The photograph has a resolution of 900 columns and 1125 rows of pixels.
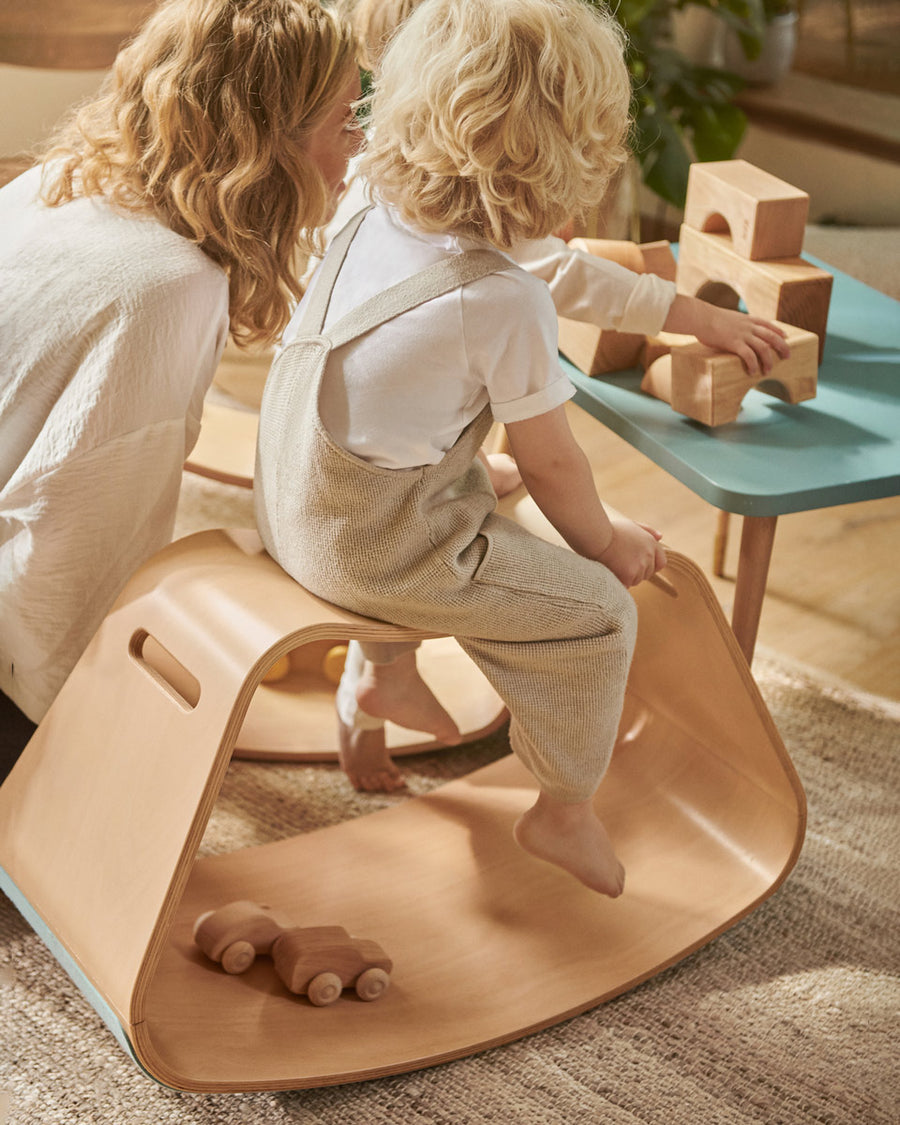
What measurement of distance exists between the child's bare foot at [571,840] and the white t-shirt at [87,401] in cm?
43

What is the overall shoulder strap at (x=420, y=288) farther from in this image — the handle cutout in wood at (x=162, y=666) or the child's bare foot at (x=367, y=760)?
the child's bare foot at (x=367, y=760)

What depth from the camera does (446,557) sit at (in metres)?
1.01

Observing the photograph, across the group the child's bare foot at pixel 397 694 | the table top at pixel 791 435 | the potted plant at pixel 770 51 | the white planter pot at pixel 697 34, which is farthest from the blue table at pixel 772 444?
the potted plant at pixel 770 51

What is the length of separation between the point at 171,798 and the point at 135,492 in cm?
32

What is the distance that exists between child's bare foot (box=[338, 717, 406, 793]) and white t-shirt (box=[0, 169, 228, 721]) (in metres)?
0.33

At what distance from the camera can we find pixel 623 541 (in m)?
1.11

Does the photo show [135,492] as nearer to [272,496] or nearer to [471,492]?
[272,496]

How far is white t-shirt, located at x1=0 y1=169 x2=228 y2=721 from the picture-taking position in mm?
1111

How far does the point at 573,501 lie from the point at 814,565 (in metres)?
0.94

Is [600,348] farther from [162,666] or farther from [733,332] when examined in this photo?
[162,666]

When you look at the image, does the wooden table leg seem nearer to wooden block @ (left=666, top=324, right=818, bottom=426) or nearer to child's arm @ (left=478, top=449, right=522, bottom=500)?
wooden block @ (left=666, top=324, right=818, bottom=426)

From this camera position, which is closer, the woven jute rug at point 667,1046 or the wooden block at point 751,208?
the woven jute rug at point 667,1046

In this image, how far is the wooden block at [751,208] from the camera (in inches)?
55.5

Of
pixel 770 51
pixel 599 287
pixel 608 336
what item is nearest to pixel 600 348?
pixel 608 336
